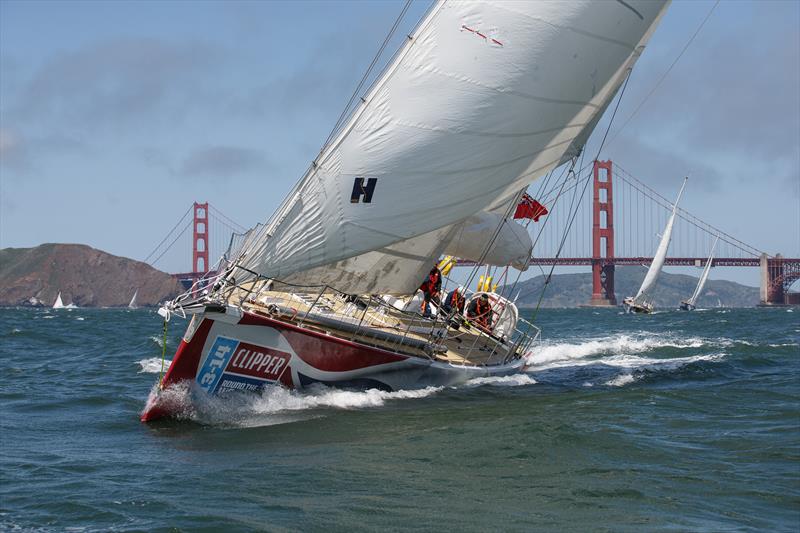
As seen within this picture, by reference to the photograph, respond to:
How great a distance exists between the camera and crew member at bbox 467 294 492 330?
12.9m

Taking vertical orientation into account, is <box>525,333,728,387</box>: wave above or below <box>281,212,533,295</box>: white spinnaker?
below

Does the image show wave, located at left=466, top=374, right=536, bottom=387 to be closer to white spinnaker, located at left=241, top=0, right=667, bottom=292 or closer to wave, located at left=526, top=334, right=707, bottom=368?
white spinnaker, located at left=241, top=0, right=667, bottom=292

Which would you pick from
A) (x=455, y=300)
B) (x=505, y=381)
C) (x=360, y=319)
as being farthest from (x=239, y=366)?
(x=455, y=300)

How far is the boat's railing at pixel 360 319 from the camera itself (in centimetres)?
929

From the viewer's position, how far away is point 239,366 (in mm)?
8945

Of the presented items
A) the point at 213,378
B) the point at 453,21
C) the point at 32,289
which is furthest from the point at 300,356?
the point at 32,289

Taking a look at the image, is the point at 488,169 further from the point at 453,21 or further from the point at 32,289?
the point at 32,289

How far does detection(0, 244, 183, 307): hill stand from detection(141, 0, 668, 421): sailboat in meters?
87.3

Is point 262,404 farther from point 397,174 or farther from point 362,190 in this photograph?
point 397,174

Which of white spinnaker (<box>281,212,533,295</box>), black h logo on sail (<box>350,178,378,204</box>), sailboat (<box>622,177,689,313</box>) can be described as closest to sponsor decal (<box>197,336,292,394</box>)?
white spinnaker (<box>281,212,533,295</box>)

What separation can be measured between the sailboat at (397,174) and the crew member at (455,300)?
99.0 inches

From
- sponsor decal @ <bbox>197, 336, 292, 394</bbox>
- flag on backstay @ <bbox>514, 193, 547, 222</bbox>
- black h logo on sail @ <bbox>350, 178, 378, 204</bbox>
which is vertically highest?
flag on backstay @ <bbox>514, 193, 547, 222</bbox>

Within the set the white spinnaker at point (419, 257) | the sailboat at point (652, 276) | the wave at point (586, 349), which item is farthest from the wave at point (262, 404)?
the sailboat at point (652, 276)

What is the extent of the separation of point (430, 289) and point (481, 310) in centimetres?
143
